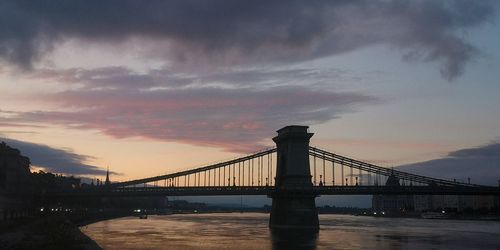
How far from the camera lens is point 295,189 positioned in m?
72.1

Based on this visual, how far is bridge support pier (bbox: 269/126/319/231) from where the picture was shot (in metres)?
72.4

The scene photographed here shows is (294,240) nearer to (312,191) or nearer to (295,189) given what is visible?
(312,191)

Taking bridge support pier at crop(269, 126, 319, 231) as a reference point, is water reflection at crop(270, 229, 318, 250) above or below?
below

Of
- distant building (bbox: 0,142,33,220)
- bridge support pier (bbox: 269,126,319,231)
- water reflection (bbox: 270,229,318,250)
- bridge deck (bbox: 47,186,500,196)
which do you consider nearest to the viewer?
water reflection (bbox: 270,229,318,250)

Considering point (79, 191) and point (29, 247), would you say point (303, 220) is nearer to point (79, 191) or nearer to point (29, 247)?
point (79, 191)

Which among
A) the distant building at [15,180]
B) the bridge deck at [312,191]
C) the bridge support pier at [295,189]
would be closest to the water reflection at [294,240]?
the bridge support pier at [295,189]

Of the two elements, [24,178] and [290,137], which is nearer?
[290,137]

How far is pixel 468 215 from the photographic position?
6235 inches

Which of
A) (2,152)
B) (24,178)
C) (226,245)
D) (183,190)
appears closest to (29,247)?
(226,245)

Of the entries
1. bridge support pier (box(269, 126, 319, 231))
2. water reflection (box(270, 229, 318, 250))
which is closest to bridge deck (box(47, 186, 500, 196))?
bridge support pier (box(269, 126, 319, 231))

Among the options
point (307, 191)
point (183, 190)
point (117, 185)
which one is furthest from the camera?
point (117, 185)

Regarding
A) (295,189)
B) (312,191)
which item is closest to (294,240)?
(312,191)

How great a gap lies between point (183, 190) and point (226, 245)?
3691 cm

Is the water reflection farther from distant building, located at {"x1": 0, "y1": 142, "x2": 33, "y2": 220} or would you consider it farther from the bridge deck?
distant building, located at {"x1": 0, "y1": 142, "x2": 33, "y2": 220}
